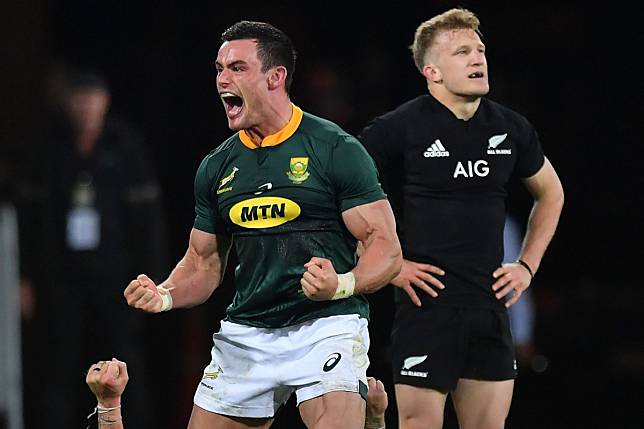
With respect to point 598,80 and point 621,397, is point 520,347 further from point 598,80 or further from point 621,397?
point 598,80

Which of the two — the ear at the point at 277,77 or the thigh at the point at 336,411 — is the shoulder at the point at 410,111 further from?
the thigh at the point at 336,411

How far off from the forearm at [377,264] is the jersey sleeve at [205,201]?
1.86ft

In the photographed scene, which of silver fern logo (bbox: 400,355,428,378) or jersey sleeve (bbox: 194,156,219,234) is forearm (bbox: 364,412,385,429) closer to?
silver fern logo (bbox: 400,355,428,378)

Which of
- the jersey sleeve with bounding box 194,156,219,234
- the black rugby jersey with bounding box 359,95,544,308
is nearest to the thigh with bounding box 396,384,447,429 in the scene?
the black rugby jersey with bounding box 359,95,544,308

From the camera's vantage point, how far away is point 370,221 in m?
3.98

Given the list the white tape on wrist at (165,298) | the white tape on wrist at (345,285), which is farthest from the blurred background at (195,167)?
the white tape on wrist at (345,285)

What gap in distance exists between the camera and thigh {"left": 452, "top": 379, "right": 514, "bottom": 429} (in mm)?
4566

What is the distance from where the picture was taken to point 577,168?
8.84m

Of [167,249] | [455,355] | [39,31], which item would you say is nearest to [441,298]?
[455,355]

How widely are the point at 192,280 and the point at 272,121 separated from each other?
1.95 feet

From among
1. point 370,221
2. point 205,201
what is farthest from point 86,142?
point 370,221

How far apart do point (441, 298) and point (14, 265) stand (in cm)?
354

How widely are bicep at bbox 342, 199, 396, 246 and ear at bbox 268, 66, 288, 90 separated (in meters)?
Result: 0.50

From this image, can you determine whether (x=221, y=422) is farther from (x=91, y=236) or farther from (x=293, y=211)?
(x=91, y=236)
